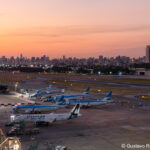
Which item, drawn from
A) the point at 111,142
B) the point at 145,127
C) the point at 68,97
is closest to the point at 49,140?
the point at 111,142

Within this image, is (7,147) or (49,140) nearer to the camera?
(7,147)

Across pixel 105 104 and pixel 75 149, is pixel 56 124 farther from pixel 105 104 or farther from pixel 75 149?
pixel 105 104

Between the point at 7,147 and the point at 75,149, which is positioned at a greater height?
the point at 7,147

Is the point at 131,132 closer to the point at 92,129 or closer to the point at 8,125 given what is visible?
the point at 92,129

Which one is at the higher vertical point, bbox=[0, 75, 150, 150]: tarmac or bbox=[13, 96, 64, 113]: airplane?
bbox=[13, 96, 64, 113]: airplane

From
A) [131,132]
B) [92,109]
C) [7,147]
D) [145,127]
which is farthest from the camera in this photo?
[92,109]

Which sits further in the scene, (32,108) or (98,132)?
(32,108)

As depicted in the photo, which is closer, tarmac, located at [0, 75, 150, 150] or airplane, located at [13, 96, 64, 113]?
tarmac, located at [0, 75, 150, 150]

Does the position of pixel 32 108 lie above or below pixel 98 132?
above

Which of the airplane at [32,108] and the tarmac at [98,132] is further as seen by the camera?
the airplane at [32,108]

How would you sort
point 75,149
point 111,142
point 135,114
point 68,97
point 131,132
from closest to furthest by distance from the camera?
point 75,149 → point 111,142 → point 131,132 → point 135,114 → point 68,97

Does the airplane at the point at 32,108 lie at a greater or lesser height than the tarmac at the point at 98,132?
greater
